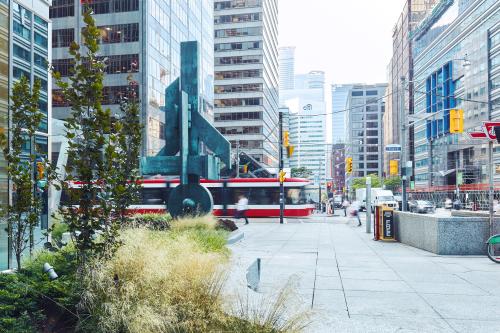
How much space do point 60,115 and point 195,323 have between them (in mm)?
52310

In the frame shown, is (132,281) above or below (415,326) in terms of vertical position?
above

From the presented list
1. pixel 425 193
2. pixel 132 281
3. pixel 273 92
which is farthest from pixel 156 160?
pixel 273 92

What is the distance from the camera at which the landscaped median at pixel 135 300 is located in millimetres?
4633

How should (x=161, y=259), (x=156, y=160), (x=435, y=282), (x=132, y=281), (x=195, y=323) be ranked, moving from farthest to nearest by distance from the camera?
(x=156, y=160)
(x=435, y=282)
(x=161, y=259)
(x=132, y=281)
(x=195, y=323)

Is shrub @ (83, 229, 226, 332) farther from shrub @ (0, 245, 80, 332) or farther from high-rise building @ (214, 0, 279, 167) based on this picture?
high-rise building @ (214, 0, 279, 167)

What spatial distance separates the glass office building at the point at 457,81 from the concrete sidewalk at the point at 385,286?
4998 cm

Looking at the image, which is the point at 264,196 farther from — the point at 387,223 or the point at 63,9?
the point at 63,9

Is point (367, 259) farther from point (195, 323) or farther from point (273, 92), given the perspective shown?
point (273, 92)

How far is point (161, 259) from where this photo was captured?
5746 mm

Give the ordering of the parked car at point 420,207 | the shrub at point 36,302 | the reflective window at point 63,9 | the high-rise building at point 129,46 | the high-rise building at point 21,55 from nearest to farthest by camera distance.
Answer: the shrub at point 36,302 < the high-rise building at point 21,55 < the parked car at point 420,207 < the high-rise building at point 129,46 < the reflective window at point 63,9

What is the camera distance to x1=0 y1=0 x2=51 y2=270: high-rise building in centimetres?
960

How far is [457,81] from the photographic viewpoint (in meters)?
85.0

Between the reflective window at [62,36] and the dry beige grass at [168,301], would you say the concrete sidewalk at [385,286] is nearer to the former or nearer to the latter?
the dry beige grass at [168,301]

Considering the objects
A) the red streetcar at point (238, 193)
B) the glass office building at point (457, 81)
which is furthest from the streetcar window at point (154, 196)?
the glass office building at point (457, 81)
